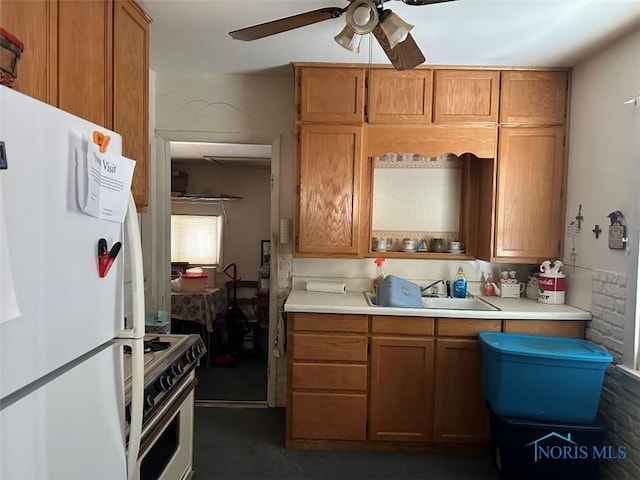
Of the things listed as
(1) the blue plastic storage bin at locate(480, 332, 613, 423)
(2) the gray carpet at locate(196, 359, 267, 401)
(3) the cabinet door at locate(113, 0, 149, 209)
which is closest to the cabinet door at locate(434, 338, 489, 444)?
(1) the blue plastic storage bin at locate(480, 332, 613, 423)

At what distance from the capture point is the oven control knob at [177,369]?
5.43 feet

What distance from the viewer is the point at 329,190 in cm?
260

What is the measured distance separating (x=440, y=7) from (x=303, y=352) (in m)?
1.97

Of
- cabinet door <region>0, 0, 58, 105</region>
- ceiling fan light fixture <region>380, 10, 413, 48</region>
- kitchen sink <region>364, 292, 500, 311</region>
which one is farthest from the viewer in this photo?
kitchen sink <region>364, 292, 500, 311</region>

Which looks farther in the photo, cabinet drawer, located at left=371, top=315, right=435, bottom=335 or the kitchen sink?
the kitchen sink

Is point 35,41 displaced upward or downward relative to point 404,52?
downward

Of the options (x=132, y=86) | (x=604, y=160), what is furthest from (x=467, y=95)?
(x=132, y=86)

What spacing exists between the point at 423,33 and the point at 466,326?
1672 millimetres

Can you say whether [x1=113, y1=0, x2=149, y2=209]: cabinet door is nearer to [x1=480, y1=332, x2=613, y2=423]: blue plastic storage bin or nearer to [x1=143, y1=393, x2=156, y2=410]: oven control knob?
[x1=143, y1=393, x2=156, y2=410]: oven control knob

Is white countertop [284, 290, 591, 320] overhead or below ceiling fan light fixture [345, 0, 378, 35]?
below

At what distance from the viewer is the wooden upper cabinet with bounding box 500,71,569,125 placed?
2545mm

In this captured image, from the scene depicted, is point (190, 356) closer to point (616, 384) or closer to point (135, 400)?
point (135, 400)

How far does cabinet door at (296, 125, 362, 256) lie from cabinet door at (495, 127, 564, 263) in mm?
946

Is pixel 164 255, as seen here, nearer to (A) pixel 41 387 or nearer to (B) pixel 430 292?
(B) pixel 430 292
